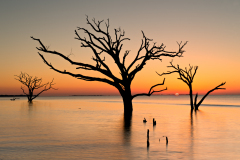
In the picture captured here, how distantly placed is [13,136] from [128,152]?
28.6 feet

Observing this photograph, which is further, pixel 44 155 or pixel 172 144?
pixel 172 144

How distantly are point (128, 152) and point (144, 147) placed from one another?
142 cm

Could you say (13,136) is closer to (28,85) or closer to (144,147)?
(144,147)

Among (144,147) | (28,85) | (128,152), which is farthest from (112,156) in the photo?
(28,85)

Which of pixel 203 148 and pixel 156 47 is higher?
pixel 156 47

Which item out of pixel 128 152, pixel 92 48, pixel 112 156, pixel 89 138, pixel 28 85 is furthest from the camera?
pixel 28 85

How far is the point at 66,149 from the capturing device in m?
14.7

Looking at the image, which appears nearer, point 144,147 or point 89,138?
point 144,147

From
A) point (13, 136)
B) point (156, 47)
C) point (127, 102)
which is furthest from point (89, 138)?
point (156, 47)

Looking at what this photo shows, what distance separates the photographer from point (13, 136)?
19.4 meters

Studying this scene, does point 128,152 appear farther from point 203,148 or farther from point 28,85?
point 28,85

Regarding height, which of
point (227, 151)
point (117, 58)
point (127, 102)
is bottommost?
point (227, 151)

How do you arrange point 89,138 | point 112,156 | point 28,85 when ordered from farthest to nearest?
1. point 28,85
2. point 89,138
3. point 112,156

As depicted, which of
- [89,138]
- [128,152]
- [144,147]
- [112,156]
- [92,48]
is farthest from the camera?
[92,48]
